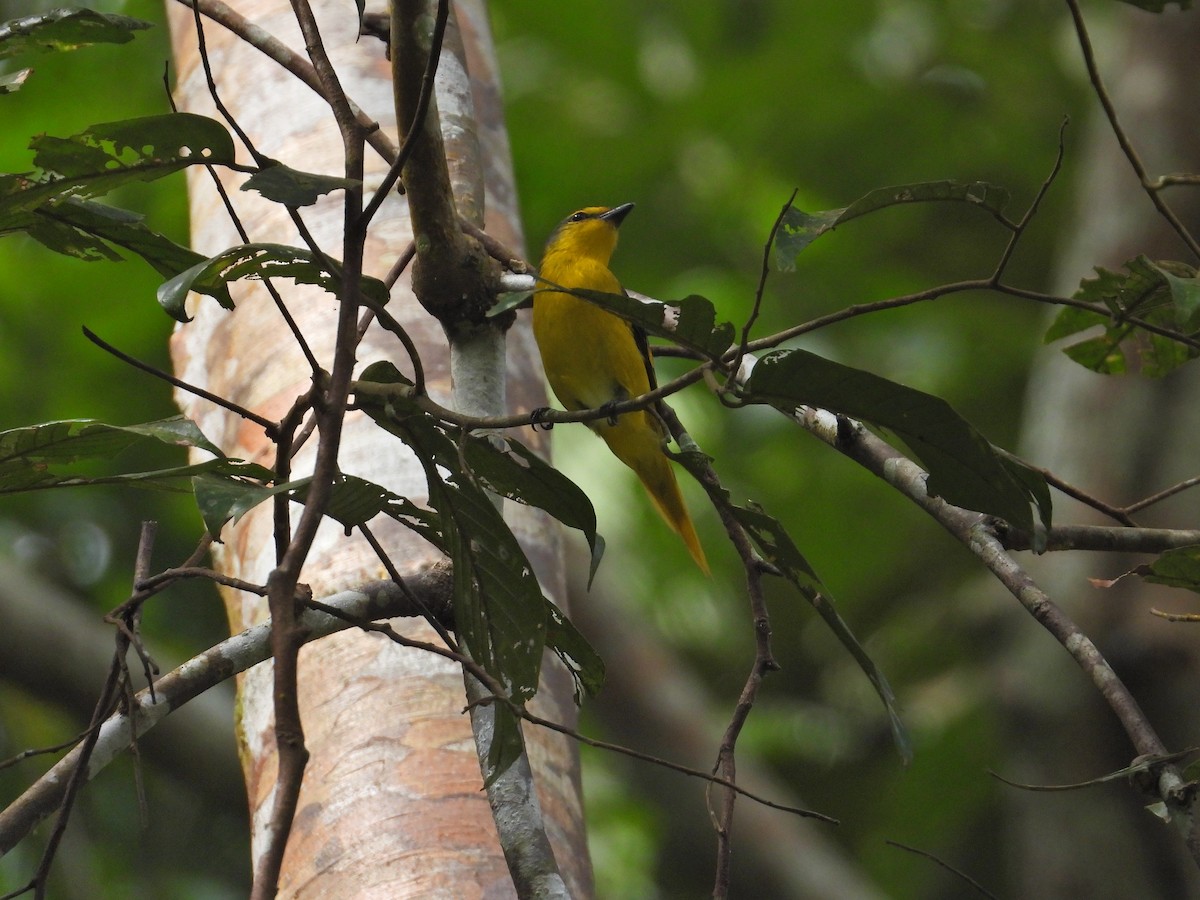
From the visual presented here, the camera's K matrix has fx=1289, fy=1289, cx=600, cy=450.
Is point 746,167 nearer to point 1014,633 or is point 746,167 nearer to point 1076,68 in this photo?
point 1076,68

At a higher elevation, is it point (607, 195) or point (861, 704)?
point (607, 195)

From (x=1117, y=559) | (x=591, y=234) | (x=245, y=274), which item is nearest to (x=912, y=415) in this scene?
(x=245, y=274)

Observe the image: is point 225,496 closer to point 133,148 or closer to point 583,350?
point 133,148

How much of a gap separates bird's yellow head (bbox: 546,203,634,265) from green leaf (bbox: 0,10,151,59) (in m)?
1.96

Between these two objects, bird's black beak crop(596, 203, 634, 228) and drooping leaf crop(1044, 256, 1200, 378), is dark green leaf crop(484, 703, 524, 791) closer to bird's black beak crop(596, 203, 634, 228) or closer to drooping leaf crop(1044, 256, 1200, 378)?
drooping leaf crop(1044, 256, 1200, 378)

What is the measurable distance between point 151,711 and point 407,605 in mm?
370

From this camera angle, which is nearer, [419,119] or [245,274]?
[419,119]

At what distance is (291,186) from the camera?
1.44m

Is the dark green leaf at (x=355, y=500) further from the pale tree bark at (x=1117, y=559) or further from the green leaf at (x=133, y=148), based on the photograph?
the pale tree bark at (x=1117, y=559)

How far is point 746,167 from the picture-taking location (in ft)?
20.3

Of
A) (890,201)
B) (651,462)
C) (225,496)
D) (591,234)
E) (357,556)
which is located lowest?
(357,556)

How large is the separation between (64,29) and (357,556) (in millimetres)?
915

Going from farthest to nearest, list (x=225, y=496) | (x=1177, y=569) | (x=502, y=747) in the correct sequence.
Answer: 1. (x=1177, y=569)
2. (x=502, y=747)
3. (x=225, y=496)

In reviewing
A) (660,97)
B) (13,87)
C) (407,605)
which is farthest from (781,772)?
(13,87)
